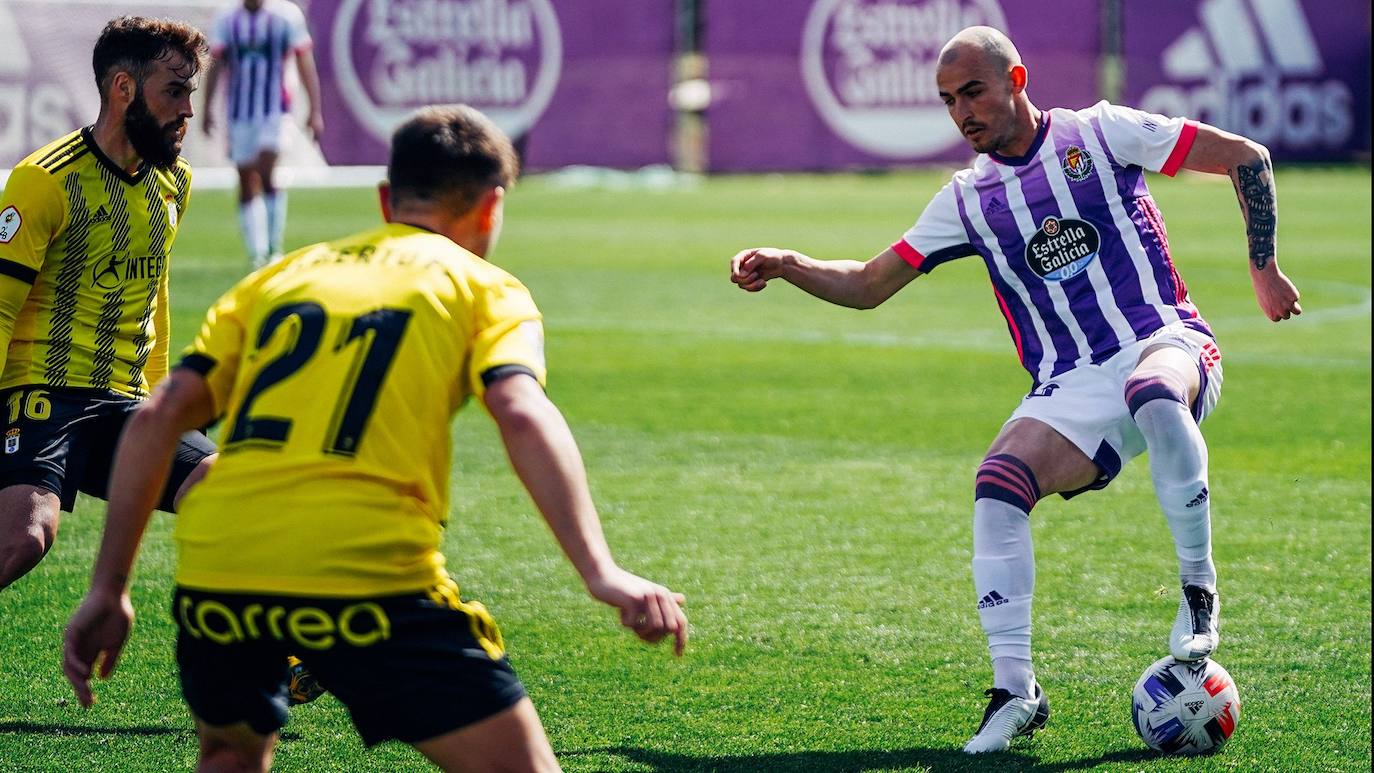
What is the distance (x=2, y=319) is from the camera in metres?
4.66

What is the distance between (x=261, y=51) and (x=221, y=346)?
44.9 feet

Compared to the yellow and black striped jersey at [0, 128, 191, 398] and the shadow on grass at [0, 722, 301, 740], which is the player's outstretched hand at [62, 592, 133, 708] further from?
the yellow and black striped jersey at [0, 128, 191, 398]

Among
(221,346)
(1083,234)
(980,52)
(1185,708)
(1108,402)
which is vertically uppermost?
(980,52)

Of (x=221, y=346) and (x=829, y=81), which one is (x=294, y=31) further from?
(x=221, y=346)

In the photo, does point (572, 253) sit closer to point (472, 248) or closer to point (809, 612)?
point (809, 612)

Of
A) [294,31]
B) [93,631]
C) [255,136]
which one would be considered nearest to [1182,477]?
[93,631]

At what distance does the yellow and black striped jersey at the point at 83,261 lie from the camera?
472 cm

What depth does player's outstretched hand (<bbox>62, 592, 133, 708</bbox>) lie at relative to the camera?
3.14 meters

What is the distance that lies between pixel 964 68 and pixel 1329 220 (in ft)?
58.9

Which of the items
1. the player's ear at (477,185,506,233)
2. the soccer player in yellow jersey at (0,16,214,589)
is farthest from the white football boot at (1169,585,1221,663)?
the soccer player in yellow jersey at (0,16,214,589)

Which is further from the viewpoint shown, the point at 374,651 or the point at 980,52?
the point at 980,52

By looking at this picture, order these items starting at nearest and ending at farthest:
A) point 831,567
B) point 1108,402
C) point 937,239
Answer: point 1108,402 → point 937,239 → point 831,567

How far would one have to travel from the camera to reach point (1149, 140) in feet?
17.2

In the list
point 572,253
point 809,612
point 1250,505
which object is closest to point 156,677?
point 809,612
